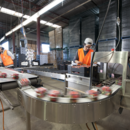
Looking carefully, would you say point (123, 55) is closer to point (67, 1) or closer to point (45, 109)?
point (45, 109)

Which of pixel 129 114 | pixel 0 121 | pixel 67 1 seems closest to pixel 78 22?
pixel 67 1

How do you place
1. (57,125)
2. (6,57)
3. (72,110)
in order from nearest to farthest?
(72,110) → (57,125) → (6,57)

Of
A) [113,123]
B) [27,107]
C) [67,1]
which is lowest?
[113,123]

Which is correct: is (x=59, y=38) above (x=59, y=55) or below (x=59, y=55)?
above

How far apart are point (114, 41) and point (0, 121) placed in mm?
5431

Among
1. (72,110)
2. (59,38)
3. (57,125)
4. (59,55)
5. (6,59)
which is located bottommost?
(57,125)

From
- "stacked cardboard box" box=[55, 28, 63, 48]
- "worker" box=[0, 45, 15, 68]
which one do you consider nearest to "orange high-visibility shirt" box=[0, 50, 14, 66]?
"worker" box=[0, 45, 15, 68]

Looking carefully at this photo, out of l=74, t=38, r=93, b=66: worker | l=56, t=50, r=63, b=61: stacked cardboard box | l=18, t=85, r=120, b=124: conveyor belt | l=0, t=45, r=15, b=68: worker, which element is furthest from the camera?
l=56, t=50, r=63, b=61: stacked cardboard box

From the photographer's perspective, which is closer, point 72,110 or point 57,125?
point 72,110

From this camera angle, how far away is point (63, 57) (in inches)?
353

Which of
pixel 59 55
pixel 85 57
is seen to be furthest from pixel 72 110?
pixel 59 55

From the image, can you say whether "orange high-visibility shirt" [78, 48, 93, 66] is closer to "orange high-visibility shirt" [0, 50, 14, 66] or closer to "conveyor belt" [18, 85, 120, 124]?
"conveyor belt" [18, 85, 120, 124]

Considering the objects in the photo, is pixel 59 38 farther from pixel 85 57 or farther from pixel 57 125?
pixel 57 125

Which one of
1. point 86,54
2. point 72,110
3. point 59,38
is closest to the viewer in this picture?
point 72,110
